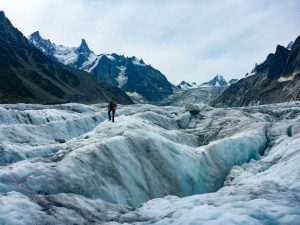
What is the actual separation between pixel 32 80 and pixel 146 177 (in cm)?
14233

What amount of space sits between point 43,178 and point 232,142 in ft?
54.5

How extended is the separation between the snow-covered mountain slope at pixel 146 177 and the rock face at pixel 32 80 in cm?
8718

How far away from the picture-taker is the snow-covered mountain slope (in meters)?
14.2

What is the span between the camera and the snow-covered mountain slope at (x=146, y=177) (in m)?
14.2

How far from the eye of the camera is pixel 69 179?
17719mm

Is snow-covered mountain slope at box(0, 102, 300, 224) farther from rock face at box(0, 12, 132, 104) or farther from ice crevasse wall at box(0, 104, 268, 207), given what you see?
rock face at box(0, 12, 132, 104)

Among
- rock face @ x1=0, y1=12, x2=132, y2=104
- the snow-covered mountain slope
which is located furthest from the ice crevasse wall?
rock face @ x1=0, y1=12, x2=132, y2=104

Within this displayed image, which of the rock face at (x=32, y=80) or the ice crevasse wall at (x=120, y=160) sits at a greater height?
the rock face at (x=32, y=80)

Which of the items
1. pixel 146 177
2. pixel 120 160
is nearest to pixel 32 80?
pixel 120 160

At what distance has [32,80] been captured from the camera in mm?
154875

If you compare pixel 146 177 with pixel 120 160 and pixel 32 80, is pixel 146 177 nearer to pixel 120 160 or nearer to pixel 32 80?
pixel 120 160

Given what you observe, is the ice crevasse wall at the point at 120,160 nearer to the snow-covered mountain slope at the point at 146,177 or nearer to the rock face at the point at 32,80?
the snow-covered mountain slope at the point at 146,177

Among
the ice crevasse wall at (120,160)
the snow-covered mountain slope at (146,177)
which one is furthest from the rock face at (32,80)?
the snow-covered mountain slope at (146,177)

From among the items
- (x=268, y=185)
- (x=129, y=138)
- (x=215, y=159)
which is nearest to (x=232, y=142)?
(x=215, y=159)
